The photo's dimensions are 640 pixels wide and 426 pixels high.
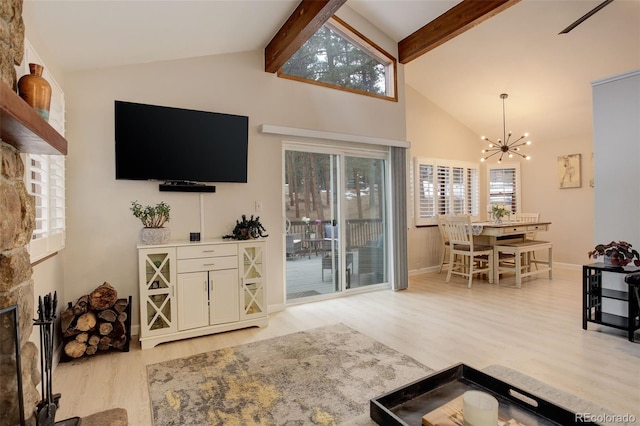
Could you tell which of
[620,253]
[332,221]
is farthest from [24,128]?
[620,253]

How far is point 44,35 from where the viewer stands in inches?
93.2

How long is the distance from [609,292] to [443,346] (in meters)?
1.76

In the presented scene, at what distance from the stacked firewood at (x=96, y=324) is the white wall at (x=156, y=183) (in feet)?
1.09

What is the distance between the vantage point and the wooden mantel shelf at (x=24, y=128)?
994 mm

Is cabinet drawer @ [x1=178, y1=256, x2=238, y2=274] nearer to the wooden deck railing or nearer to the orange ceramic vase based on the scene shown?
the wooden deck railing

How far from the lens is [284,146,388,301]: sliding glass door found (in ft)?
14.0

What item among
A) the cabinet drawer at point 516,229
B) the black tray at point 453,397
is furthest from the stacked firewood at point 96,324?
the cabinet drawer at point 516,229

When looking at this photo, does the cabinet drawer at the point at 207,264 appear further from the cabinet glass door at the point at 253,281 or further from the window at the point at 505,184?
the window at the point at 505,184

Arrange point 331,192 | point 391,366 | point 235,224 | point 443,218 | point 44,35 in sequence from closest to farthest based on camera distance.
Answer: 1. point 44,35
2. point 391,366
3. point 235,224
4. point 331,192
5. point 443,218

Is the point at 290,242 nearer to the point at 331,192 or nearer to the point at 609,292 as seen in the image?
the point at 331,192

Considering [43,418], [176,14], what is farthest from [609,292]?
[176,14]

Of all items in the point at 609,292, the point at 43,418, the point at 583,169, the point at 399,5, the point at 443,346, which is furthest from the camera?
the point at 583,169

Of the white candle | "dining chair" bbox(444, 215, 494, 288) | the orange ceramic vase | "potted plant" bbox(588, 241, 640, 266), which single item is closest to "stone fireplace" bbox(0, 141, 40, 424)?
the orange ceramic vase

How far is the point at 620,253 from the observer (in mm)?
3078
